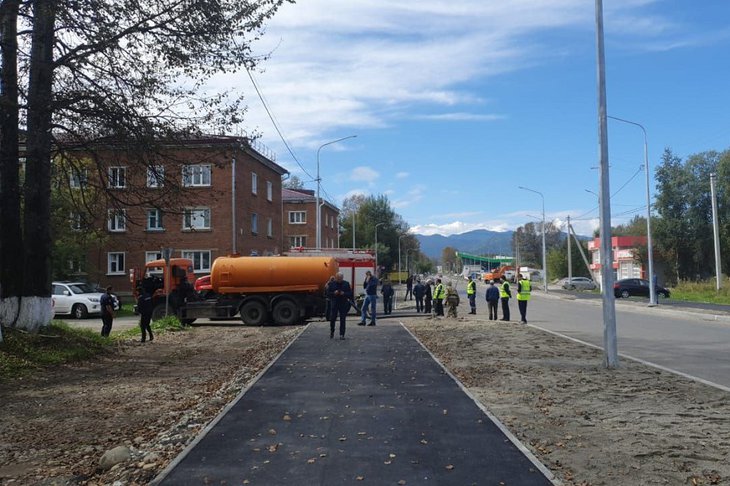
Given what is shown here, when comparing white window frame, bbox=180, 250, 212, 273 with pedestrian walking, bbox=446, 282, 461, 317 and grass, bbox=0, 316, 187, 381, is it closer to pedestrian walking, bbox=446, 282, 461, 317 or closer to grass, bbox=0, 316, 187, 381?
pedestrian walking, bbox=446, 282, 461, 317

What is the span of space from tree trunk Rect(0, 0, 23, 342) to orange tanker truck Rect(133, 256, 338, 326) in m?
9.83

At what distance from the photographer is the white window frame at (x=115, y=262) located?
1601 inches

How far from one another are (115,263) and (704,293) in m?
39.7

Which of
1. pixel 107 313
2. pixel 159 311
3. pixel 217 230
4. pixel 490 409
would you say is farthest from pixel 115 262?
pixel 490 409

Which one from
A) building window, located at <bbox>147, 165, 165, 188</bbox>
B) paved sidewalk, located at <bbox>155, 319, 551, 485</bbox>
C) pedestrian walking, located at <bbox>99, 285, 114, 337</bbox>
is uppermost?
building window, located at <bbox>147, 165, 165, 188</bbox>

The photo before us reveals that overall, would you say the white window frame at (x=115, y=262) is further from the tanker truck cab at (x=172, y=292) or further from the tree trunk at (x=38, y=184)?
the tree trunk at (x=38, y=184)

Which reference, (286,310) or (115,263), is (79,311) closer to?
(286,310)

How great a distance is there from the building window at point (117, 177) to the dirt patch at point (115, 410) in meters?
4.02

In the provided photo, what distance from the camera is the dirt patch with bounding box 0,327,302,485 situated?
6102 millimetres

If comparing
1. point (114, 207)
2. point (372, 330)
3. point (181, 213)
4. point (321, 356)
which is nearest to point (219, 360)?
point (321, 356)

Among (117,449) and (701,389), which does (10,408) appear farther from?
(701,389)

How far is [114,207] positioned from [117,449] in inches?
396

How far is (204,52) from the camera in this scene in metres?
13.5

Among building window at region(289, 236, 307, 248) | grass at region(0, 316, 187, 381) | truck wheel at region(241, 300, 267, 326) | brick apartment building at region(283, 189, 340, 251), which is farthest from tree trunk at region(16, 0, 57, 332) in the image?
building window at region(289, 236, 307, 248)
